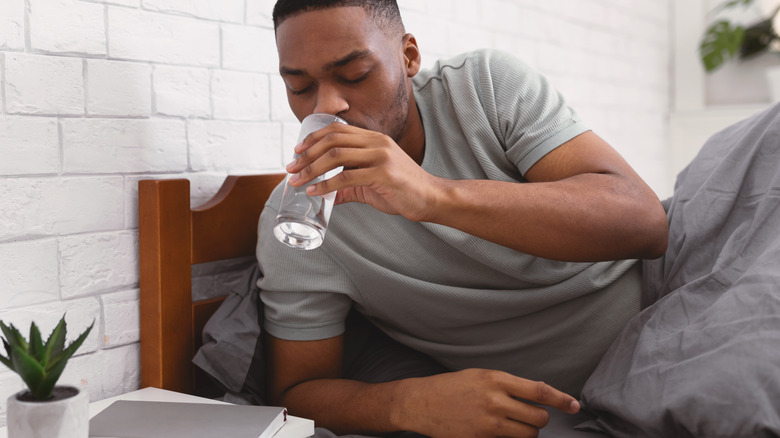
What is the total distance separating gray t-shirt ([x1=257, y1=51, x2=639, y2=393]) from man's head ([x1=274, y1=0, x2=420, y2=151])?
6.7 inches

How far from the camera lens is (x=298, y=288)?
1.24 m

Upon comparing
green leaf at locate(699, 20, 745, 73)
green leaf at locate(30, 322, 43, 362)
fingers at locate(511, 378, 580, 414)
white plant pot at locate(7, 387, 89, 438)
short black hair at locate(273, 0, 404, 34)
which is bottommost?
fingers at locate(511, 378, 580, 414)

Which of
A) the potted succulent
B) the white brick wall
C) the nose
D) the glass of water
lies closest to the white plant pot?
the potted succulent

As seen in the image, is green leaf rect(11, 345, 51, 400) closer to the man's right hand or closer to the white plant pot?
the white plant pot

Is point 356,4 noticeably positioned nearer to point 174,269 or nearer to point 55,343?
point 174,269

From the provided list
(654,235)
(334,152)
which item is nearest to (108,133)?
(334,152)

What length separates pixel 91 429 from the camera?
90 centimetres

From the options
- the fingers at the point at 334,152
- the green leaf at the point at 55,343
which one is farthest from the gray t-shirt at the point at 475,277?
the green leaf at the point at 55,343

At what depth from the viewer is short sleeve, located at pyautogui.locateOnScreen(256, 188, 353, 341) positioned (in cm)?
124

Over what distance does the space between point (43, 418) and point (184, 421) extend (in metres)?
0.25

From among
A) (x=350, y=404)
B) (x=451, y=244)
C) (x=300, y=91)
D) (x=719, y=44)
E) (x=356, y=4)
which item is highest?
(x=719, y=44)

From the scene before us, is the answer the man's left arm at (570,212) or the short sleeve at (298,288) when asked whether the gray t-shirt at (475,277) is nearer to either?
the short sleeve at (298,288)

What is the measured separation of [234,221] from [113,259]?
0.24 m

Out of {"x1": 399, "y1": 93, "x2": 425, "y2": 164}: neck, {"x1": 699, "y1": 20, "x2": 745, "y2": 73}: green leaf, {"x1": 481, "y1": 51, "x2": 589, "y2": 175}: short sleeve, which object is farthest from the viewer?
{"x1": 699, "y1": 20, "x2": 745, "y2": 73}: green leaf
